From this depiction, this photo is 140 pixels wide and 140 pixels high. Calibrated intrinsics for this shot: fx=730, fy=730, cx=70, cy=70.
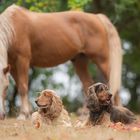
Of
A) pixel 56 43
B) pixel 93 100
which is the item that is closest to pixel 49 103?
pixel 93 100

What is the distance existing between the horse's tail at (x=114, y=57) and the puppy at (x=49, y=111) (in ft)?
15.2

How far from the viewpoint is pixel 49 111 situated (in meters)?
8.53

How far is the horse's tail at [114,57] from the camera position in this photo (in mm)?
13416

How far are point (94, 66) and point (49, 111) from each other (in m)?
16.5

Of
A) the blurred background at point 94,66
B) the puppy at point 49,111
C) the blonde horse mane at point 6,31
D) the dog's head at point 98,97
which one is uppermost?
the dog's head at point 98,97

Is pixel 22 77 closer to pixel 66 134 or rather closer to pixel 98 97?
pixel 98 97

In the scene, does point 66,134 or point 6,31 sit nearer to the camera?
point 66,134

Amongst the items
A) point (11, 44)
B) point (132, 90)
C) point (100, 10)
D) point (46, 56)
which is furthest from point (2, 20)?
point (132, 90)

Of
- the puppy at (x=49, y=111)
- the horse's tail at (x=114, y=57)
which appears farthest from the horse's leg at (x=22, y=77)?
the puppy at (x=49, y=111)

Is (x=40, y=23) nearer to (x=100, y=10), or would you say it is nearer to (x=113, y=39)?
(x=113, y=39)

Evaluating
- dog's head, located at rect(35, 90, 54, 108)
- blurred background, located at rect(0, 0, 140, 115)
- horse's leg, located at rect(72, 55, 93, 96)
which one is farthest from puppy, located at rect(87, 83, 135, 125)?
horse's leg, located at rect(72, 55, 93, 96)

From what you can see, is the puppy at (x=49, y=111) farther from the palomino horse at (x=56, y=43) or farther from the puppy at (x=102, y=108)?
the palomino horse at (x=56, y=43)

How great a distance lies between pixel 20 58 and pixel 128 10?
8611 millimetres

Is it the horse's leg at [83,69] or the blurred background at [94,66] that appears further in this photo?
the blurred background at [94,66]
